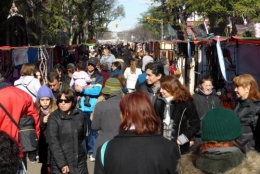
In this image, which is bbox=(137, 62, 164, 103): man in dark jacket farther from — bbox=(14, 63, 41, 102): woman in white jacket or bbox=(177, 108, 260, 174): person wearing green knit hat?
bbox=(177, 108, 260, 174): person wearing green knit hat

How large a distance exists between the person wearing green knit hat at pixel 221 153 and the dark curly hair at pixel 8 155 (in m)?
0.96

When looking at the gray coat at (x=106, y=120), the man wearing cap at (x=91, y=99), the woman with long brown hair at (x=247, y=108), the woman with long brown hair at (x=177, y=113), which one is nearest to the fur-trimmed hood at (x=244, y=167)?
the woman with long brown hair at (x=247, y=108)

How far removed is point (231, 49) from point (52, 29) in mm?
12532

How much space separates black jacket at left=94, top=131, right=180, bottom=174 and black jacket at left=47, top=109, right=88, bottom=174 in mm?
2355

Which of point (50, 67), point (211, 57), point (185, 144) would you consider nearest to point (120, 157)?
point (185, 144)

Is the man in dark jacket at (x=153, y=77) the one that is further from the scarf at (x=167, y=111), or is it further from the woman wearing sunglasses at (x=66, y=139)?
the woman wearing sunglasses at (x=66, y=139)

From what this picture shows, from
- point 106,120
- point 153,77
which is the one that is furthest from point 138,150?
point 153,77

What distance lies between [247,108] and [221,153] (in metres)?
2.94

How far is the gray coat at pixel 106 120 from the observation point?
614 cm

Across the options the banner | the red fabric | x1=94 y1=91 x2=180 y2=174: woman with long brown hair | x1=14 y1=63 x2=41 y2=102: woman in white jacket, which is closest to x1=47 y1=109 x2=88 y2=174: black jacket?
the red fabric

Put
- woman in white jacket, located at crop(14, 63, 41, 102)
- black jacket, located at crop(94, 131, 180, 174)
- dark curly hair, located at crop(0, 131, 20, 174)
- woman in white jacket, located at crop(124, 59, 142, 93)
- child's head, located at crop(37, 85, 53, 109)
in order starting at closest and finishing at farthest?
dark curly hair, located at crop(0, 131, 20, 174) → black jacket, located at crop(94, 131, 180, 174) → child's head, located at crop(37, 85, 53, 109) → woman in white jacket, located at crop(14, 63, 41, 102) → woman in white jacket, located at crop(124, 59, 142, 93)

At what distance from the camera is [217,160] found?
2922 millimetres

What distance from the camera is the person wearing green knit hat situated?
9.47 ft

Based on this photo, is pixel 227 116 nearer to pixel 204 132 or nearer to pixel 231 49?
pixel 204 132
